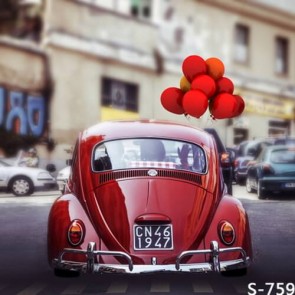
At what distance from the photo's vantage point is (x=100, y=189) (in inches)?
178

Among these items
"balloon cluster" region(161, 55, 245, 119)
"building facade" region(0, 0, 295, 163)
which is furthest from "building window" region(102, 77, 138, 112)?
"balloon cluster" region(161, 55, 245, 119)

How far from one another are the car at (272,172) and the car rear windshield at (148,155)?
114 centimetres

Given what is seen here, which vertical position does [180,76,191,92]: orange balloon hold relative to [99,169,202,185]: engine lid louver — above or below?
above

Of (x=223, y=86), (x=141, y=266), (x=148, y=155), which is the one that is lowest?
(x=141, y=266)

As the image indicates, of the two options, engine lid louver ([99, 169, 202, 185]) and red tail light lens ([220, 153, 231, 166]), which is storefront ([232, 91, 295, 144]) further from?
engine lid louver ([99, 169, 202, 185])

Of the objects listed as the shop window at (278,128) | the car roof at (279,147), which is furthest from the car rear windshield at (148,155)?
the shop window at (278,128)

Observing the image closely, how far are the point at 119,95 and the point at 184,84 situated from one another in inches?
40.5

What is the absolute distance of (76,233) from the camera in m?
4.34

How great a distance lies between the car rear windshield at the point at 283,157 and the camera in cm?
597

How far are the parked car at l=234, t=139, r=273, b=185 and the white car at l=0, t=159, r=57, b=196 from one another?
1.59 metres

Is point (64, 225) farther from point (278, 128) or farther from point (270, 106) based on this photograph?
point (270, 106)

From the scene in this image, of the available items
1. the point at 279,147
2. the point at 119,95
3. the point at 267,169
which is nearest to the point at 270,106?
the point at 279,147

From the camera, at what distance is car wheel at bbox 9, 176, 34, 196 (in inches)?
215

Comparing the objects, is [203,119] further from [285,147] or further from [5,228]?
[5,228]
